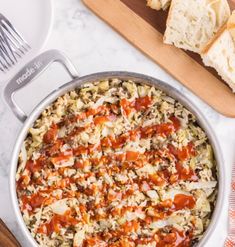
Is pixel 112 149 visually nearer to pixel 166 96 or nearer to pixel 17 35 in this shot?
pixel 166 96

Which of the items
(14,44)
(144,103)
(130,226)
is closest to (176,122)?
(144,103)

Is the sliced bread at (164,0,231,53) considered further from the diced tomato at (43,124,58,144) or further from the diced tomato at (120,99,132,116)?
the diced tomato at (43,124,58,144)

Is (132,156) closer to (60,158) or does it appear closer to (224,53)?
(60,158)

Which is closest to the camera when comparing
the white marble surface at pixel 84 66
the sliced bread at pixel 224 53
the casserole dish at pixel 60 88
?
the casserole dish at pixel 60 88

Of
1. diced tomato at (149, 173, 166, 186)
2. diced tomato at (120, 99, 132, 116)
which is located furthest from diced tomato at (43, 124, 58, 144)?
diced tomato at (149, 173, 166, 186)

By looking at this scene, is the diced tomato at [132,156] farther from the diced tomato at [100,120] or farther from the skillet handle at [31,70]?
the skillet handle at [31,70]

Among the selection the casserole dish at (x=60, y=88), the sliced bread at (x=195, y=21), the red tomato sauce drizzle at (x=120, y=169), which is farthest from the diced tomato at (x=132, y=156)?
the sliced bread at (x=195, y=21)
